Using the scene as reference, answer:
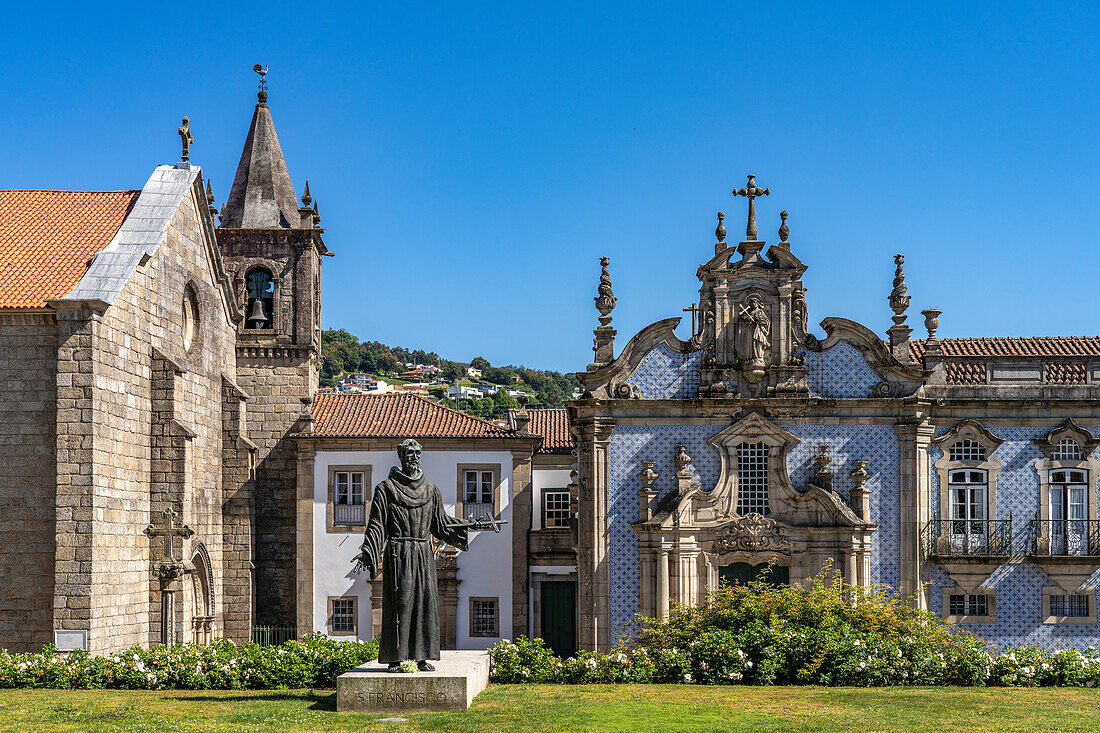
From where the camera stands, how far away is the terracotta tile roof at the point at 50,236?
25.7 m

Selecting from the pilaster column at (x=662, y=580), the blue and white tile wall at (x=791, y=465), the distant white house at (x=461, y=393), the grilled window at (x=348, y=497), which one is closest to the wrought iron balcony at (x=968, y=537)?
the blue and white tile wall at (x=791, y=465)

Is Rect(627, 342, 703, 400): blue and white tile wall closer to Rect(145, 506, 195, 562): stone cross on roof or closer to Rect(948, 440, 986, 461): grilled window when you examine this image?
Rect(948, 440, 986, 461): grilled window

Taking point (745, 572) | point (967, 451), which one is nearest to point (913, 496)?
point (967, 451)

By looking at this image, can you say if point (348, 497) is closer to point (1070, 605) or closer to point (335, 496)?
point (335, 496)

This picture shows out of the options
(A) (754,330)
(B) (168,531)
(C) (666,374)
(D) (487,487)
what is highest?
(A) (754,330)

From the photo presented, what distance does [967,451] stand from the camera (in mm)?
31516

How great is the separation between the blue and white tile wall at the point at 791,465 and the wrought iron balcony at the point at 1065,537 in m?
3.51

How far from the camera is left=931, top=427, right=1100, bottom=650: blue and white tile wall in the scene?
100 ft

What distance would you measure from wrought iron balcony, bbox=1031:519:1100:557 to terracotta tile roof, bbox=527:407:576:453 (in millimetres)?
14279

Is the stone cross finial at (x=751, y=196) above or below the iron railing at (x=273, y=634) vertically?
above

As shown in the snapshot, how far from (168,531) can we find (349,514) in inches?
376

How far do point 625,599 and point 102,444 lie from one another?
42.5ft

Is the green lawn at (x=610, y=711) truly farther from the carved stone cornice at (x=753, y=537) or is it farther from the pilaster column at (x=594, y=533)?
the pilaster column at (x=594, y=533)

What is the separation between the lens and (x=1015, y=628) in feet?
101
